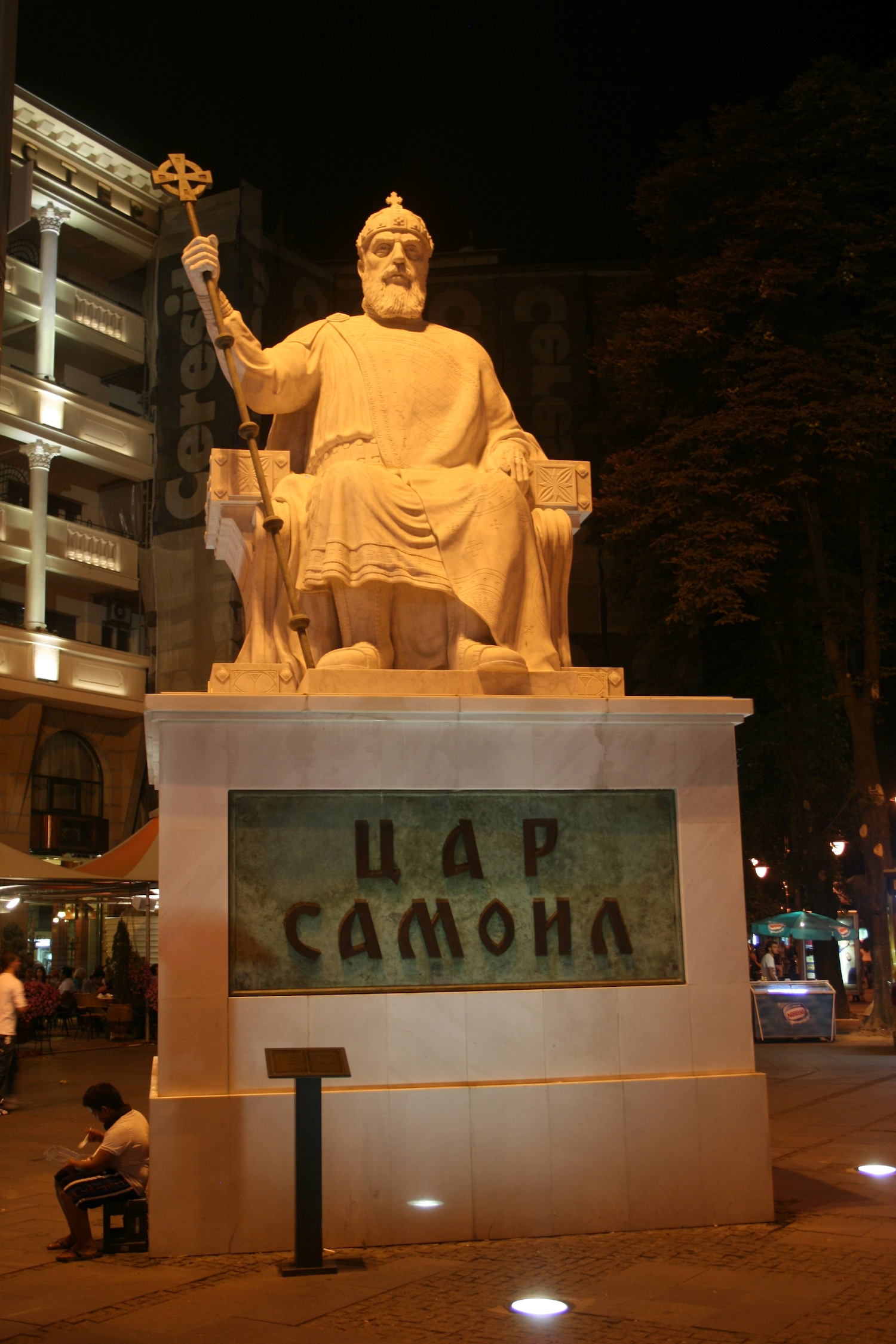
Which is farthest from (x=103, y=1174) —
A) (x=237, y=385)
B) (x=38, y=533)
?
(x=38, y=533)

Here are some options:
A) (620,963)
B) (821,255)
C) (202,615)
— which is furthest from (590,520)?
(620,963)

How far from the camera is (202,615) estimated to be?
30641 mm

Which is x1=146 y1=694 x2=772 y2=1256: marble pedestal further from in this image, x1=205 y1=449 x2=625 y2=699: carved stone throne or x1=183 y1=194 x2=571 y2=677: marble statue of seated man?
x1=183 y1=194 x2=571 y2=677: marble statue of seated man

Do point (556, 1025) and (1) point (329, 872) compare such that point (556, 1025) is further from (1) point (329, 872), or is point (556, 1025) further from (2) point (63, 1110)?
(2) point (63, 1110)

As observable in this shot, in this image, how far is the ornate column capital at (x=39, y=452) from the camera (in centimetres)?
3038

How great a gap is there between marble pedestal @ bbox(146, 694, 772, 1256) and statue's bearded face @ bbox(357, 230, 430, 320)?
322 cm

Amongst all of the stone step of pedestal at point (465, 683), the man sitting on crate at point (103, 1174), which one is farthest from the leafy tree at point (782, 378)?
the man sitting on crate at point (103, 1174)

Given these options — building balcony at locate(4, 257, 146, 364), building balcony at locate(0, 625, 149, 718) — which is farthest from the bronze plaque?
building balcony at locate(4, 257, 146, 364)

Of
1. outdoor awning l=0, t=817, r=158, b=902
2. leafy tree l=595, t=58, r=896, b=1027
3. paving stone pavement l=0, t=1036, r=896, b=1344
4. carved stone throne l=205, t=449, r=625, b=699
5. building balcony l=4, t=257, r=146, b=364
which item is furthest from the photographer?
building balcony l=4, t=257, r=146, b=364

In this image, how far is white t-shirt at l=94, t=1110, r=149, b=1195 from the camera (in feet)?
21.2

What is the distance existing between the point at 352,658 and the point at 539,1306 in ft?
10.8

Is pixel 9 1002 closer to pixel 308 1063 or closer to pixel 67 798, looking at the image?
pixel 308 1063

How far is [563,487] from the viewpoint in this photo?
26.8ft

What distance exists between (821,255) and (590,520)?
604cm
